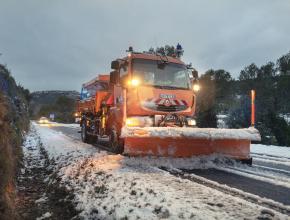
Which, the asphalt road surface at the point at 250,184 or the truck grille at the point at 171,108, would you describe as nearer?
the asphalt road surface at the point at 250,184

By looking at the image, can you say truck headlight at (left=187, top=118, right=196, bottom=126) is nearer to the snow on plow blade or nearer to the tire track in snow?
the snow on plow blade

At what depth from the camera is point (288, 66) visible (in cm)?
4259

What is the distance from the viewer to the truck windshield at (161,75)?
11125 mm

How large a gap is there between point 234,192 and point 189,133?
10.5 ft

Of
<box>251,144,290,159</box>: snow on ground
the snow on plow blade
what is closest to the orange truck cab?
the snow on plow blade

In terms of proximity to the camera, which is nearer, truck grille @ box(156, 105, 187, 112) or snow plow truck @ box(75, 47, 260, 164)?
snow plow truck @ box(75, 47, 260, 164)

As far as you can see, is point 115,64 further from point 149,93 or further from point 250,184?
point 250,184

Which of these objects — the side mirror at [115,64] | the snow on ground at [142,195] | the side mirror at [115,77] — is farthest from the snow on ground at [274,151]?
the side mirror at [115,64]

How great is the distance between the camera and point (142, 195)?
600 cm

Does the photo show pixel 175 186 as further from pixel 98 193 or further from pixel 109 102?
pixel 109 102

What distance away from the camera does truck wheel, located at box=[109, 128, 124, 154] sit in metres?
10.8

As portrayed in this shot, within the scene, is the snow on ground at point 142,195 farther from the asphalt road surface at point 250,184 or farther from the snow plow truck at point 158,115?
the asphalt road surface at point 250,184

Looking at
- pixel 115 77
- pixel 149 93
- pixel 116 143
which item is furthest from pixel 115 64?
pixel 116 143

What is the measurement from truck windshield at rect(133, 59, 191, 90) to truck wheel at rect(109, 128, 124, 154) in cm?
162
